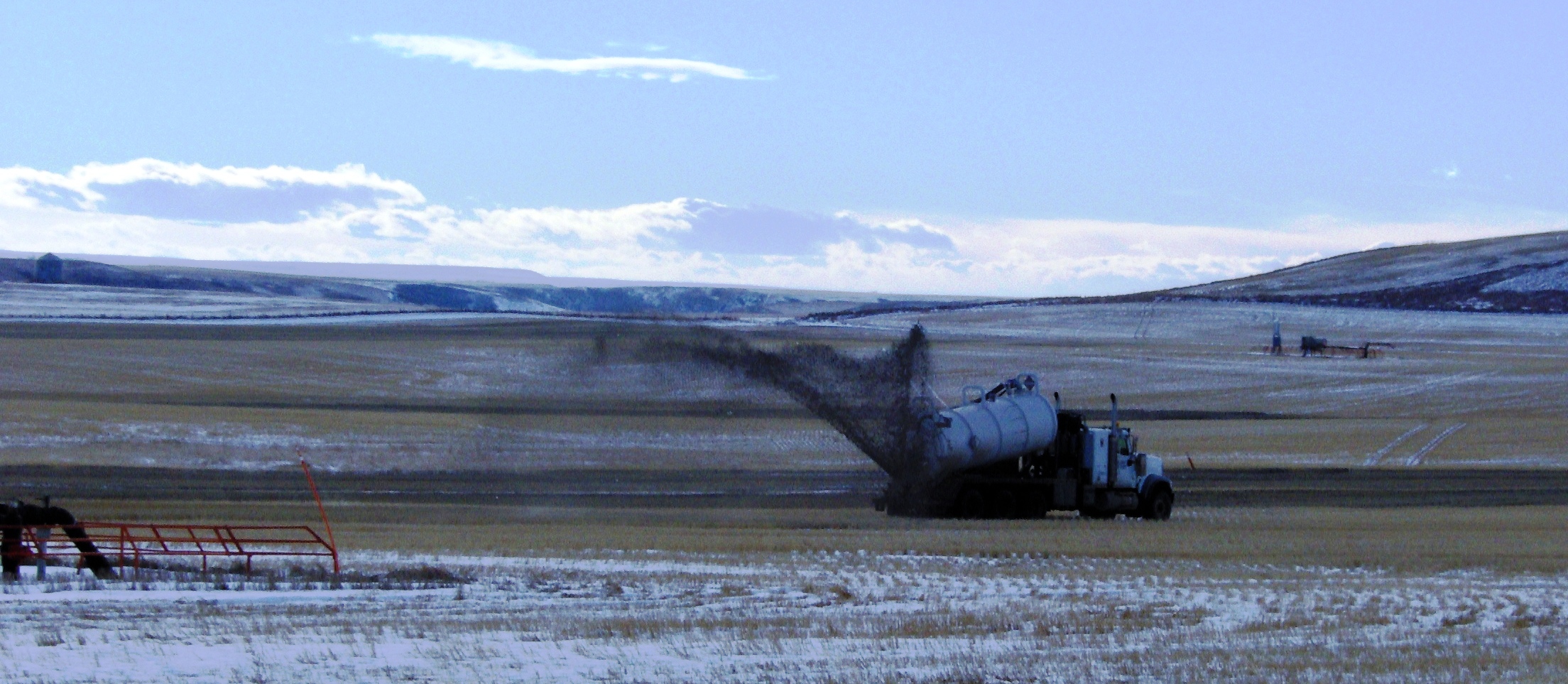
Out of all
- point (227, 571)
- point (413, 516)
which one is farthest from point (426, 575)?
point (413, 516)

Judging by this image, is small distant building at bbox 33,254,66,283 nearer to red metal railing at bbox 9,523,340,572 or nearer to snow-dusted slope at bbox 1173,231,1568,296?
snow-dusted slope at bbox 1173,231,1568,296

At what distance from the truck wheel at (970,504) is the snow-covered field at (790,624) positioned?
10479mm

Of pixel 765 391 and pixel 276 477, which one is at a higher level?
pixel 765 391

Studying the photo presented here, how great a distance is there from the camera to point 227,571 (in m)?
20.3

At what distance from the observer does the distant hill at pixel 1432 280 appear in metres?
103

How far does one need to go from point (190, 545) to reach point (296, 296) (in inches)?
5192

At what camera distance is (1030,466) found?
32.7 metres

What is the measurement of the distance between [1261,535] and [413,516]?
14782 millimetres

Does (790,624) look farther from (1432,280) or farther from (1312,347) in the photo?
(1432,280)

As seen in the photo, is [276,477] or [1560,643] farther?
[276,477]

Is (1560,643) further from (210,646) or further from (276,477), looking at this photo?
(276,477)

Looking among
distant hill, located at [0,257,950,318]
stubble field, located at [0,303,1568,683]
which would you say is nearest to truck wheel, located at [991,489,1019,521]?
stubble field, located at [0,303,1568,683]

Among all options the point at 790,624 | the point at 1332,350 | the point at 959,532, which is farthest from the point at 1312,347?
the point at 790,624

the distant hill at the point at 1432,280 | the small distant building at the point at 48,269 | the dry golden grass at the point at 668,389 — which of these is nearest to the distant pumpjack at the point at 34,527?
the dry golden grass at the point at 668,389
